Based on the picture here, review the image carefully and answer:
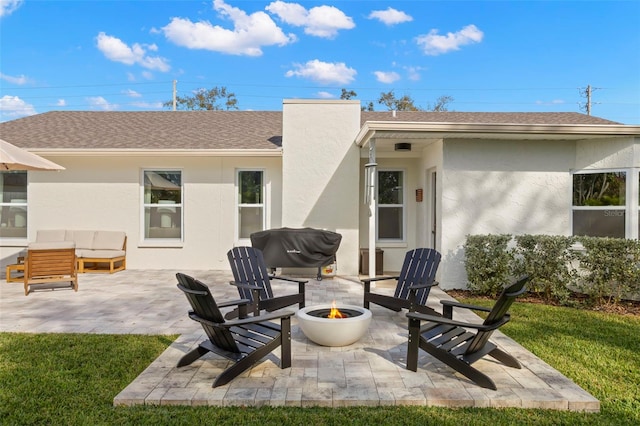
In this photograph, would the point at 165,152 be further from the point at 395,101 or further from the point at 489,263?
the point at 395,101

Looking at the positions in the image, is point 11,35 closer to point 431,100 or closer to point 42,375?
point 42,375

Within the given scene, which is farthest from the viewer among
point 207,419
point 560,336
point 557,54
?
point 557,54

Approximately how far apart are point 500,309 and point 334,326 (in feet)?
5.67

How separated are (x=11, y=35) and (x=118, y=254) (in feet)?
37.8

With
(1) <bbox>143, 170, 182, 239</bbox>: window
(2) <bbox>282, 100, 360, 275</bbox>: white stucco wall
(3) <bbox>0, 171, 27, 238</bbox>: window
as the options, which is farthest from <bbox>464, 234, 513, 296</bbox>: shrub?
(3) <bbox>0, 171, 27, 238</bbox>: window

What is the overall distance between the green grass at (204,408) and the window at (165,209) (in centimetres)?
587

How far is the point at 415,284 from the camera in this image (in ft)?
19.7

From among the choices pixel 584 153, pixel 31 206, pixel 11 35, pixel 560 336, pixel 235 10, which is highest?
pixel 235 10

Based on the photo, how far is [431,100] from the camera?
35.5 meters

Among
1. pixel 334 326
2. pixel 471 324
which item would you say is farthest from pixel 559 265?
pixel 334 326

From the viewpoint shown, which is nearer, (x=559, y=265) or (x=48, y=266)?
(x=559, y=265)

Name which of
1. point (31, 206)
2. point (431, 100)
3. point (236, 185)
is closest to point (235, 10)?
point (236, 185)

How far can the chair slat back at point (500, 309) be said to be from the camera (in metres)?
3.65

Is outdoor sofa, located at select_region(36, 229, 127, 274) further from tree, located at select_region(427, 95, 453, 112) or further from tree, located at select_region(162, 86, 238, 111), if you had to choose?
tree, located at select_region(427, 95, 453, 112)
